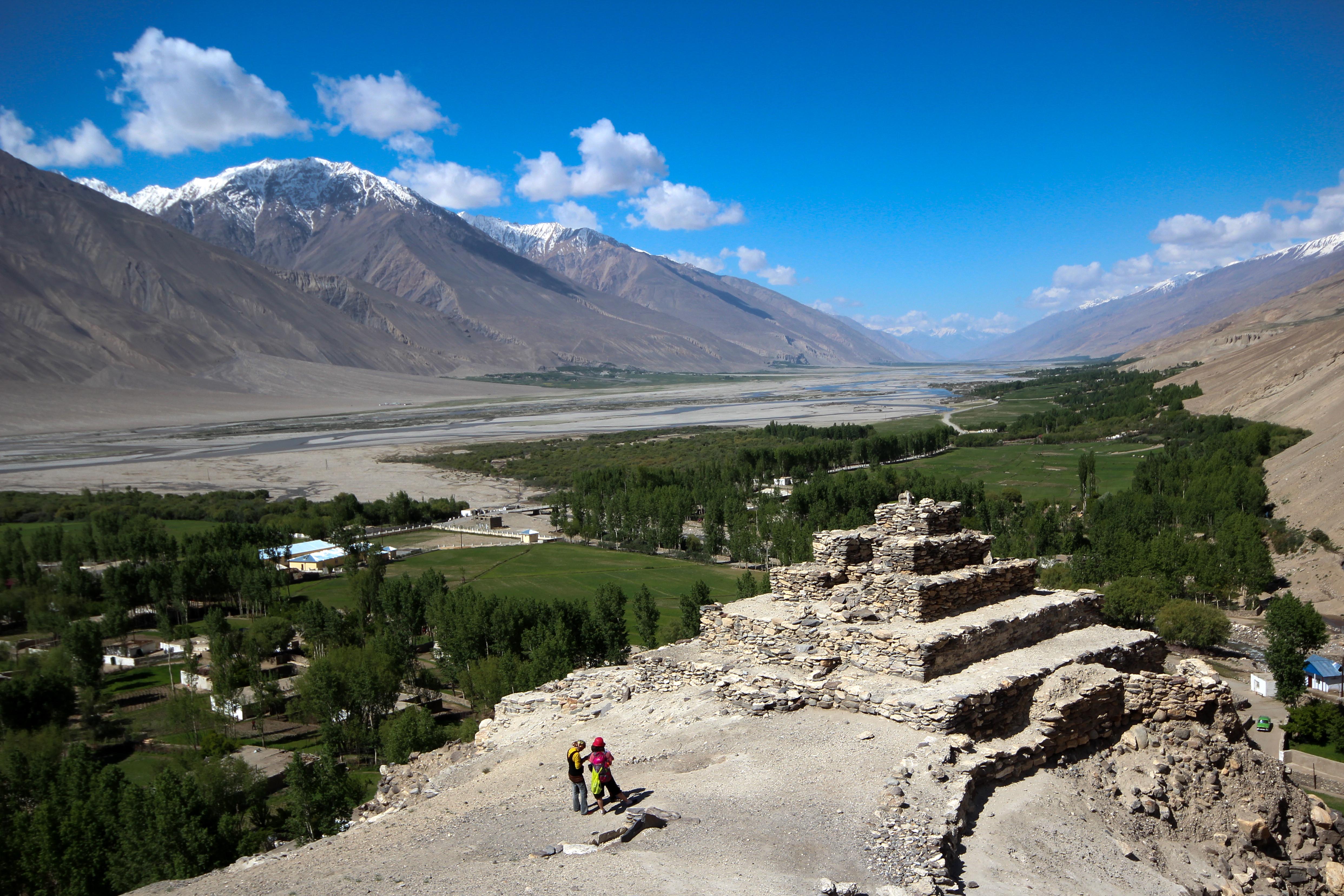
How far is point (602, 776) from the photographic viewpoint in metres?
10.2

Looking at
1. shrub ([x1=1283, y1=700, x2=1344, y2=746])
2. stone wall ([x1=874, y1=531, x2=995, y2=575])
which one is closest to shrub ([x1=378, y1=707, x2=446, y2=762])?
stone wall ([x1=874, y1=531, x2=995, y2=575])

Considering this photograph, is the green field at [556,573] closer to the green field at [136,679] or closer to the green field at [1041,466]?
the green field at [136,679]

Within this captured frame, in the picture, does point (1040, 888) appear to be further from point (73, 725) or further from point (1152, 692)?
point (73, 725)

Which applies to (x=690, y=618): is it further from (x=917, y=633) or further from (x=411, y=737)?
(x=917, y=633)

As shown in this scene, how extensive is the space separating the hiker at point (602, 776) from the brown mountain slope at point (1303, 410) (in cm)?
4630

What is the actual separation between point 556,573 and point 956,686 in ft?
135

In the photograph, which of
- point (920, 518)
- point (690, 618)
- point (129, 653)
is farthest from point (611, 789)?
point (129, 653)

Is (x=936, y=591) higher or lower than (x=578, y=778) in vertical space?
→ higher

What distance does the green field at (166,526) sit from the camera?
207 ft

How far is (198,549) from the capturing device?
49.9 meters

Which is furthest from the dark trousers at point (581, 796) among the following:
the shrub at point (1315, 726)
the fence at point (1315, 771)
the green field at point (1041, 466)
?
the green field at point (1041, 466)

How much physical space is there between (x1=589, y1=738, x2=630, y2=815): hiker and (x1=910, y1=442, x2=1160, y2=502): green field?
212 feet

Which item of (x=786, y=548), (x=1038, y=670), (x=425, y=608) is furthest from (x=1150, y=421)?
(x=1038, y=670)

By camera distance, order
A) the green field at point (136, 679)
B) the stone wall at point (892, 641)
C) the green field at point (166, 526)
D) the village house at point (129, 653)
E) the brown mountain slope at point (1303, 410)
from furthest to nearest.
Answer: the green field at point (166, 526)
the brown mountain slope at point (1303, 410)
the village house at point (129, 653)
the green field at point (136, 679)
the stone wall at point (892, 641)
